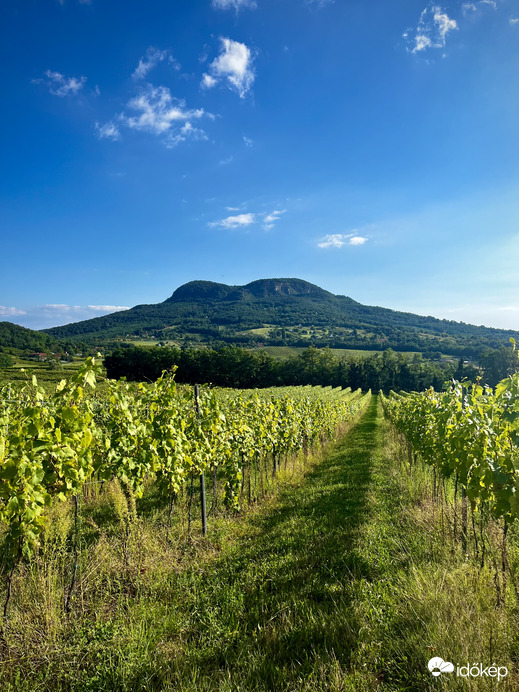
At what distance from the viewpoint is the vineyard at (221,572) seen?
2869mm

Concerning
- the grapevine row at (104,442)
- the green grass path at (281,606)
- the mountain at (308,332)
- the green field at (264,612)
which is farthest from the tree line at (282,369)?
the green field at (264,612)

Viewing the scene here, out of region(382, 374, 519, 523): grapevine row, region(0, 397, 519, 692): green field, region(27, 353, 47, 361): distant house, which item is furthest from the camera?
region(27, 353, 47, 361): distant house

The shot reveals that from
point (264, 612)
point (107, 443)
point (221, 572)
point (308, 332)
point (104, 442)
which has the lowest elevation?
point (221, 572)

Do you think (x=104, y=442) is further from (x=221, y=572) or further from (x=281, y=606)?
(x=281, y=606)

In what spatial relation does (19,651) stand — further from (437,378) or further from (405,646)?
(437,378)

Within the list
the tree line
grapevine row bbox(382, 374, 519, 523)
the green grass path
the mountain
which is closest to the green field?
the green grass path

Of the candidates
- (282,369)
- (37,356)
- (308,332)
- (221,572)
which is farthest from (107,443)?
(308,332)

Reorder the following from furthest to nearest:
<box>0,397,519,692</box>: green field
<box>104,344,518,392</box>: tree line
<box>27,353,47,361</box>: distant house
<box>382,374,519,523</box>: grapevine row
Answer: <box>27,353,47,361</box>: distant house
<box>104,344,518,392</box>: tree line
<box>382,374,519,523</box>: grapevine row
<box>0,397,519,692</box>: green field

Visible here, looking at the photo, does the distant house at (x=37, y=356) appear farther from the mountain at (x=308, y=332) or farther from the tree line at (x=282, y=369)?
the mountain at (x=308, y=332)

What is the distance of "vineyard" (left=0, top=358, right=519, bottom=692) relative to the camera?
2869mm

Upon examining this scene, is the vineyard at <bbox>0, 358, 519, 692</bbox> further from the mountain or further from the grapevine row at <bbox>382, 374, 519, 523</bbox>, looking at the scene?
the mountain

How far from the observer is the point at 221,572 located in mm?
4547

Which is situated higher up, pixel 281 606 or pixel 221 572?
pixel 281 606

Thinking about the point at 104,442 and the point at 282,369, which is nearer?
the point at 104,442
